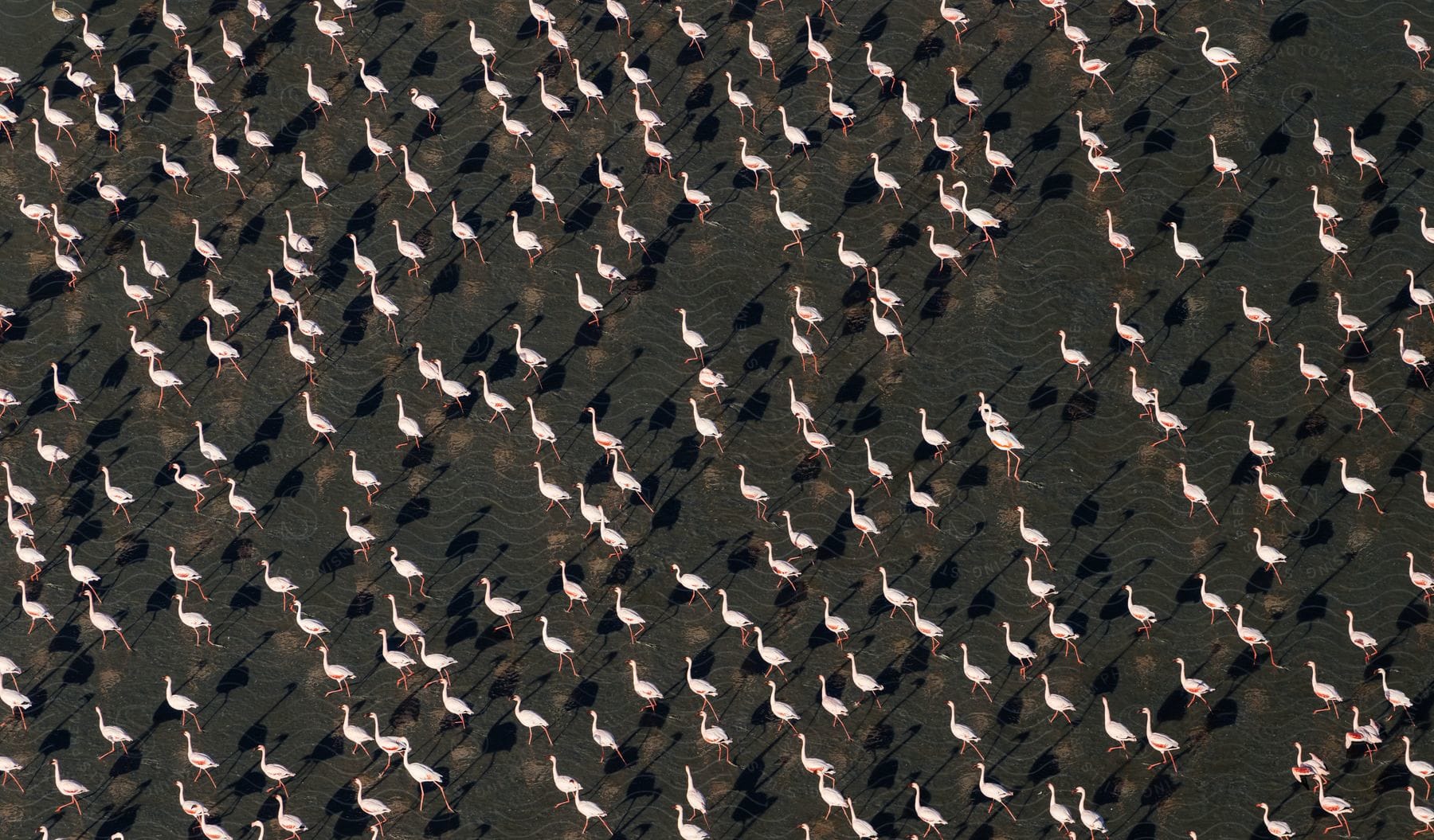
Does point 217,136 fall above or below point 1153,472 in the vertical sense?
above

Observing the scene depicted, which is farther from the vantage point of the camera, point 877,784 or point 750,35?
point 750,35

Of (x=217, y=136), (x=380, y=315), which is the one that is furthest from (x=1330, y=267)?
(x=217, y=136)

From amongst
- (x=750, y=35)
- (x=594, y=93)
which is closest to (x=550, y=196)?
(x=594, y=93)

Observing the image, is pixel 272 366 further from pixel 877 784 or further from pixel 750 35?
pixel 877 784

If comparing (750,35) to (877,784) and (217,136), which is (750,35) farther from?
(877,784)

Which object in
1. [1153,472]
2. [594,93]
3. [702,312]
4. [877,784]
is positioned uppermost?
[594,93]

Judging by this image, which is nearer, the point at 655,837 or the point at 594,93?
the point at 655,837

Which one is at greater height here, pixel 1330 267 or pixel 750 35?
pixel 750 35
